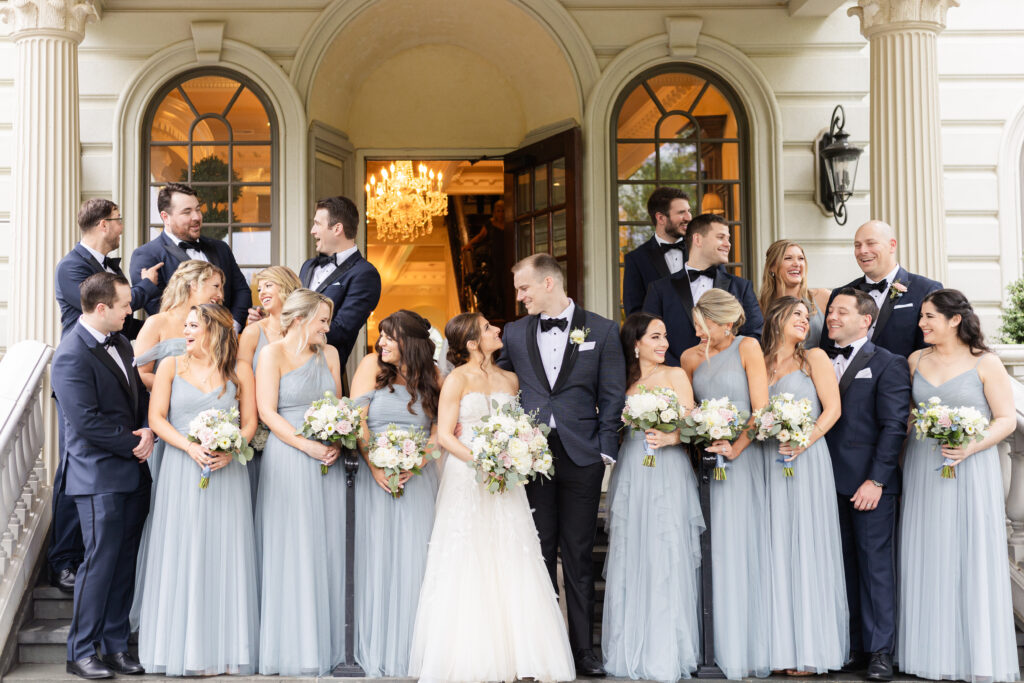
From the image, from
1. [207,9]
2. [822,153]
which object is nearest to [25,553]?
[207,9]

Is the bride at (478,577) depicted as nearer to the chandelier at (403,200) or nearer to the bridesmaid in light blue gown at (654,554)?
the bridesmaid in light blue gown at (654,554)

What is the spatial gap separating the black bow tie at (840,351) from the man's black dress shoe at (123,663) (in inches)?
169

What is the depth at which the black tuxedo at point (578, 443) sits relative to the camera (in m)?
5.49

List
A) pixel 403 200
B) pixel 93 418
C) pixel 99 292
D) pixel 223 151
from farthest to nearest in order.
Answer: pixel 403 200 < pixel 223 151 < pixel 99 292 < pixel 93 418

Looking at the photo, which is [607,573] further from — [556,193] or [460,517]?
[556,193]

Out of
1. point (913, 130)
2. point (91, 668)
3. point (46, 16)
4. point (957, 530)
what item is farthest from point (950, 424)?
point (46, 16)

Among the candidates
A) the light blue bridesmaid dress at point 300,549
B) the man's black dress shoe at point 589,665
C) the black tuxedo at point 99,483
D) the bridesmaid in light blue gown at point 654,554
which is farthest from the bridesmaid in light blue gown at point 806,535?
the black tuxedo at point 99,483

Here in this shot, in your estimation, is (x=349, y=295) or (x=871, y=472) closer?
(x=871, y=472)

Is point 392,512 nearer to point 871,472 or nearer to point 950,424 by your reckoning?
point 871,472

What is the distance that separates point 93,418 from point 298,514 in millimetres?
1218

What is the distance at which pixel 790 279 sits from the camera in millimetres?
6344

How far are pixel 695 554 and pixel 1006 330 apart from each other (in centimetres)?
487

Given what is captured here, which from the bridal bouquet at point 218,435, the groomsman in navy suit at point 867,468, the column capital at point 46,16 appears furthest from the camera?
the column capital at point 46,16

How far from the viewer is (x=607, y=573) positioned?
5562mm
